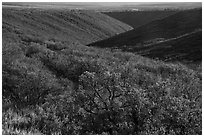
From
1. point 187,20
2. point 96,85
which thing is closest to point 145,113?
point 96,85

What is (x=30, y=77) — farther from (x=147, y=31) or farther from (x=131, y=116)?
(x=147, y=31)

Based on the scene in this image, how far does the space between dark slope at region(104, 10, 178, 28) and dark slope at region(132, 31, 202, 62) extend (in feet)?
244

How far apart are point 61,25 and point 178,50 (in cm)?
4933

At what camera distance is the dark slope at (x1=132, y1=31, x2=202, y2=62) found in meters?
35.1

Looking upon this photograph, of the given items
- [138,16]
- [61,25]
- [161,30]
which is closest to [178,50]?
[161,30]

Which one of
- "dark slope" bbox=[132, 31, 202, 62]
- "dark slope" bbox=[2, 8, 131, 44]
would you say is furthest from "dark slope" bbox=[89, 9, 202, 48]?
"dark slope" bbox=[132, 31, 202, 62]

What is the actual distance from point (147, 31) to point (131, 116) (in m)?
56.3

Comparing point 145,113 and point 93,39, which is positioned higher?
point 145,113

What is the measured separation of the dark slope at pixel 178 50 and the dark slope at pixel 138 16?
74.5 m

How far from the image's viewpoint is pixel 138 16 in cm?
12650

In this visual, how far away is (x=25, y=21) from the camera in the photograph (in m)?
77.1

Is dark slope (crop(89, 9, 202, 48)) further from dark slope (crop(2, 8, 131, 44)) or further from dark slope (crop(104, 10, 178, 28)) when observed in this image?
dark slope (crop(104, 10, 178, 28))

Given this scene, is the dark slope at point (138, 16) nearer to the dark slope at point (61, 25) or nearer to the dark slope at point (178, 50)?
the dark slope at point (61, 25)

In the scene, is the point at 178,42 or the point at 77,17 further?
the point at 77,17
